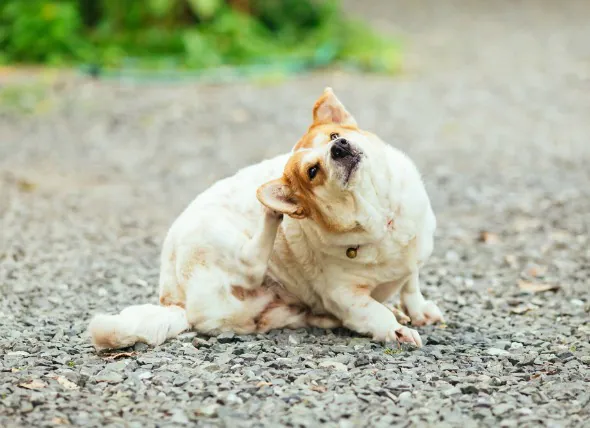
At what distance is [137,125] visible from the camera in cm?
1045

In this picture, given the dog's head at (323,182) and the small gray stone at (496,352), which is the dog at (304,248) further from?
the small gray stone at (496,352)

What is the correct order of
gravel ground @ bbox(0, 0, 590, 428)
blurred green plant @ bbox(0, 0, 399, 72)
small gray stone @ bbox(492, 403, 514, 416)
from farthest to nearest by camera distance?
blurred green plant @ bbox(0, 0, 399, 72) → gravel ground @ bbox(0, 0, 590, 428) → small gray stone @ bbox(492, 403, 514, 416)

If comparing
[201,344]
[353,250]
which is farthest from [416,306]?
[201,344]

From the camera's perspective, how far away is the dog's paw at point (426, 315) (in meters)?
4.68

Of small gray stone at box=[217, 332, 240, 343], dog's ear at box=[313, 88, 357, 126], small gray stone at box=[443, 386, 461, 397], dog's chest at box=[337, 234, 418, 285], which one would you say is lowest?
small gray stone at box=[217, 332, 240, 343]

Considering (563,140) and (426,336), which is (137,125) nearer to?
(563,140)

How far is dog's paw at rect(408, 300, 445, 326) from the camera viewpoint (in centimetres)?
468

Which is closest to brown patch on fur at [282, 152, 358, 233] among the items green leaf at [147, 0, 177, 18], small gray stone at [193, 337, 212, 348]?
small gray stone at [193, 337, 212, 348]

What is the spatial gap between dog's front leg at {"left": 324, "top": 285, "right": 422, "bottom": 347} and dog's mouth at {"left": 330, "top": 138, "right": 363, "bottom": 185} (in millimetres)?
607

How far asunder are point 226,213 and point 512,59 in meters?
9.71

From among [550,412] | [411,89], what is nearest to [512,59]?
[411,89]

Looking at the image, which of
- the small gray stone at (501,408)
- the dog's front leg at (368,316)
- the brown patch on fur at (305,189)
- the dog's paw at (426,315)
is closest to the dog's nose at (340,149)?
the brown patch on fur at (305,189)

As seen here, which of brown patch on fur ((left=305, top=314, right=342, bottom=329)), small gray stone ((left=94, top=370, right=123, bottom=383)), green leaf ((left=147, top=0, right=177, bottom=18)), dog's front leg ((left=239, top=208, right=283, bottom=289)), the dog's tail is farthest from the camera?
green leaf ((left=147, top=0, right=177, bottom=18))

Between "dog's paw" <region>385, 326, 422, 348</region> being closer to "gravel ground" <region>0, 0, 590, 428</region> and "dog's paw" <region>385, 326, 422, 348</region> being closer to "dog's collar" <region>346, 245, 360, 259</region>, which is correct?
"gravel ground" <region>0, 0, 590, 428</region>
